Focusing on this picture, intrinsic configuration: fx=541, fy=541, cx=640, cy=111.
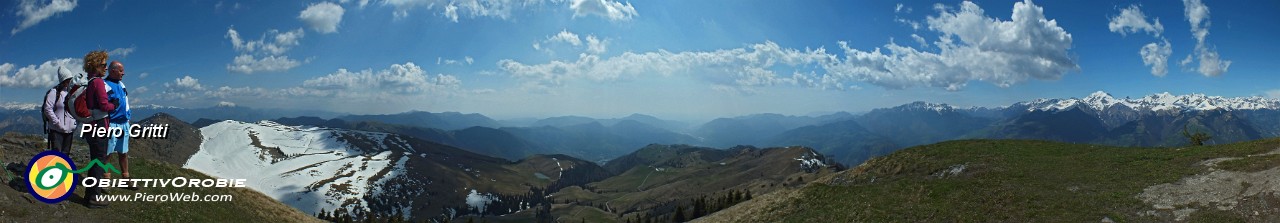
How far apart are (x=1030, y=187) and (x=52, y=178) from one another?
5497 cm

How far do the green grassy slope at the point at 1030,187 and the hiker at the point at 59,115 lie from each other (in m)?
44.2

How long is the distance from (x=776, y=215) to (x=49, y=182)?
155ft

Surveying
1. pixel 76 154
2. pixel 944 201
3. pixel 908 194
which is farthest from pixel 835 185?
pixel 76 154

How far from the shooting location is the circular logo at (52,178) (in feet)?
57.0

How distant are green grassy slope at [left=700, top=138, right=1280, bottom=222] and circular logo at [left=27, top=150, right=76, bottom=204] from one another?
44.4 m

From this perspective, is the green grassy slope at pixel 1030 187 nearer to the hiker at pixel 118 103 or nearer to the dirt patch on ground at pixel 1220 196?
the dirt patch on ground at pixel 1220 196

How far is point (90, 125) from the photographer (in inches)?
642

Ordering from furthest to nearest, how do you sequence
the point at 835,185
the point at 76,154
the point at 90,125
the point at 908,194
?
the point at 835,185, the point at 908,194, the point at 76,154, the point at 90,125

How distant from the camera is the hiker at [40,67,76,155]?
51.5 feet

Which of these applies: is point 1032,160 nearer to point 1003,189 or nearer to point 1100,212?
point 1003,189

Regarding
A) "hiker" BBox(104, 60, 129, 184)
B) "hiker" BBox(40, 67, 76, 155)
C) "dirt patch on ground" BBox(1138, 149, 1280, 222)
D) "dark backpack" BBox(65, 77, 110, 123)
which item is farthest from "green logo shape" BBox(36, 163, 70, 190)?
"dirt patch on ground" BBox(1138, 149, 1280, 222)

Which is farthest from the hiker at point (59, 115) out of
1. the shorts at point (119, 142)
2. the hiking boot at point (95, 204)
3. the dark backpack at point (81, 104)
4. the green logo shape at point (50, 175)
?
the hiking boot at point (95, 204)

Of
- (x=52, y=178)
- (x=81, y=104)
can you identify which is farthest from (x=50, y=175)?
(x=81, y=104)

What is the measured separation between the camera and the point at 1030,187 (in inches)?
1636
